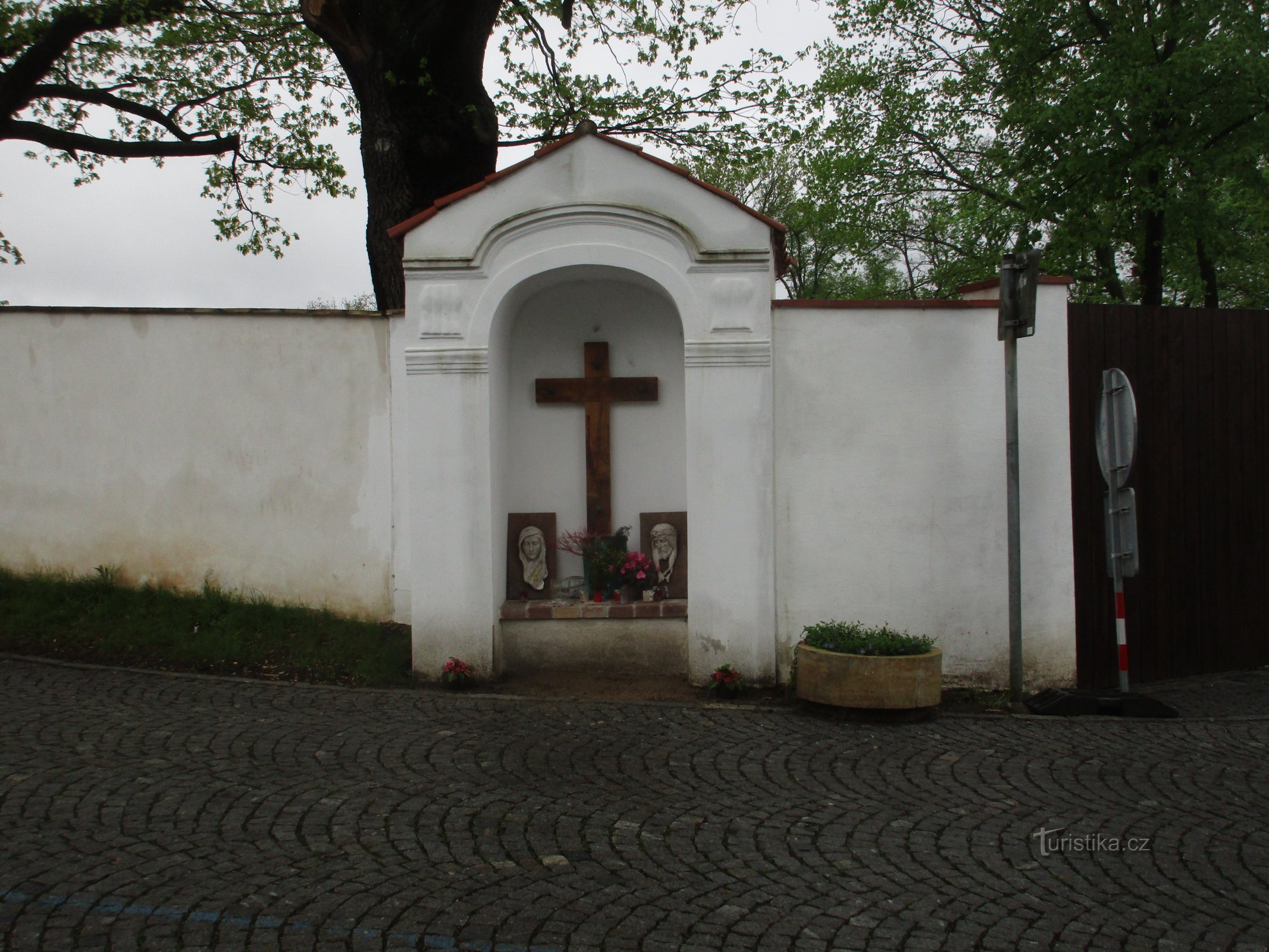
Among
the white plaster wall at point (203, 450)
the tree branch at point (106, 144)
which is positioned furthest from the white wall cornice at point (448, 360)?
the tree branch at point (106, 144)

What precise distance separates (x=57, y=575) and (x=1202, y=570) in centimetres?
912

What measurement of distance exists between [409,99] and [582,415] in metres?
4.33

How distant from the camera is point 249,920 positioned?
139 inches

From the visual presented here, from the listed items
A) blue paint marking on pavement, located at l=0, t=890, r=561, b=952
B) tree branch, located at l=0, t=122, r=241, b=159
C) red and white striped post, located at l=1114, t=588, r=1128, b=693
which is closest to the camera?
blue paint marking on pavement, located at l=0, t=890, r=561, b=952

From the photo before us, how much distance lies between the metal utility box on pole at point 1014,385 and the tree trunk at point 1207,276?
12.3m

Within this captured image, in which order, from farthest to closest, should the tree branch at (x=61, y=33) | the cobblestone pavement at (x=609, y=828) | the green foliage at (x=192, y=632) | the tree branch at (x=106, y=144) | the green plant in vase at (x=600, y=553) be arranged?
1. the tree branch at (x=106, y=144)
2. the tree branch at (x=61, y=33)
3. the green plant in vase at (x=600, y=553)
4. the green foliage at (x=192, y=632)
5. the cobblestone pavement at (x=609, y=828)

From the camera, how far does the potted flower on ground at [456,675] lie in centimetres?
684

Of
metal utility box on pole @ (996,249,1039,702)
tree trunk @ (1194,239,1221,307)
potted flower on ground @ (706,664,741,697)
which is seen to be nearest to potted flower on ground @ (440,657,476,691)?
potted flower on ground @ (706,664,741,697)

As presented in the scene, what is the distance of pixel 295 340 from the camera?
25.7 feet

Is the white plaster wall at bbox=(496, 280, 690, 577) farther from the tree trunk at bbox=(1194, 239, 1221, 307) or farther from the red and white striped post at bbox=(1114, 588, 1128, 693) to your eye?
the tree trunk at bbox=(1194, 239, 1221, 307)

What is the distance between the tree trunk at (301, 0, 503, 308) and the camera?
986 cm

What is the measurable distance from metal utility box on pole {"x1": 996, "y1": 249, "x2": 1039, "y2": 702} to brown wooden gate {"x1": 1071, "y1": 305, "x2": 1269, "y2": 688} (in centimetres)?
72

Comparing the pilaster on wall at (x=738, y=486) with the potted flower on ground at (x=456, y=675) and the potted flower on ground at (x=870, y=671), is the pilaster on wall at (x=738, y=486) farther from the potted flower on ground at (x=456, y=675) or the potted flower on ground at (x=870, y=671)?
the potted flower on ground at (x=456, y=675)
